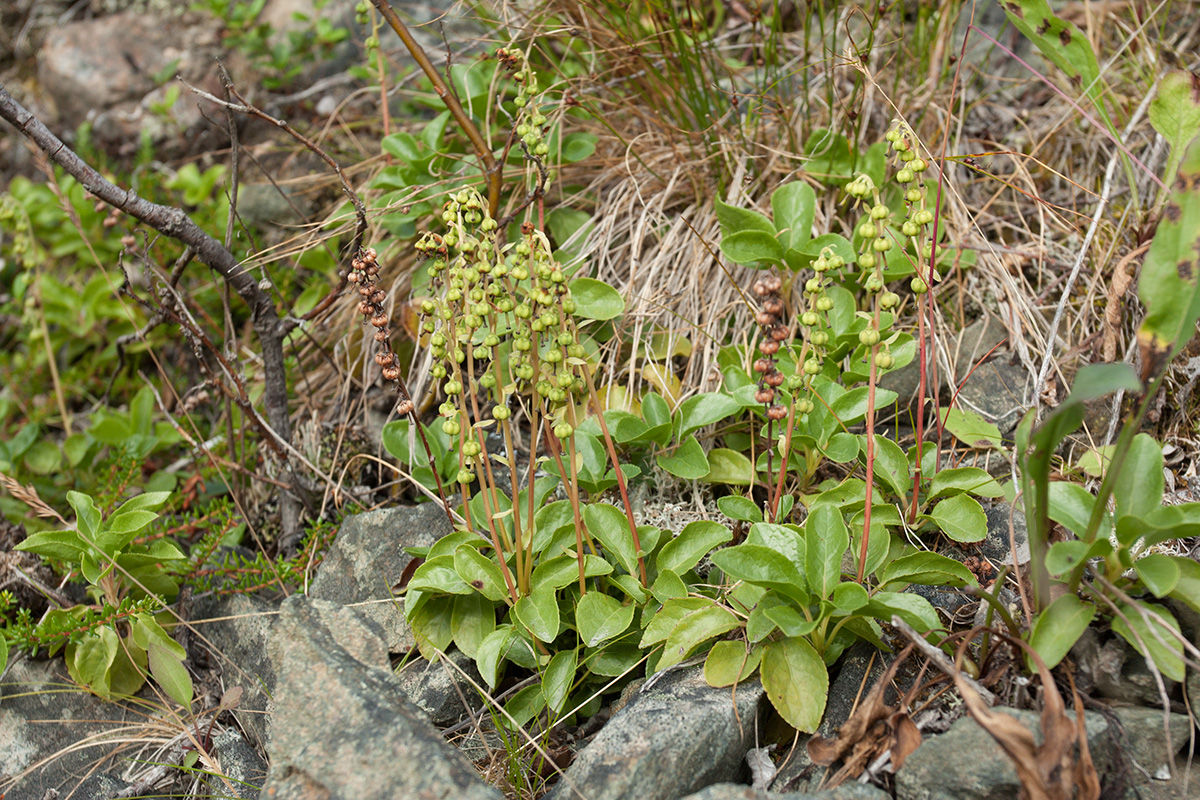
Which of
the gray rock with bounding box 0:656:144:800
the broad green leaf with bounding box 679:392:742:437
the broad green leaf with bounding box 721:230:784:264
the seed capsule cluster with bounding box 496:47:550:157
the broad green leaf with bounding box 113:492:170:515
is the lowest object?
the gray rock with bounding box 0:656:144:800

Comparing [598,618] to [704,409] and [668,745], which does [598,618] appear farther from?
[704,409]

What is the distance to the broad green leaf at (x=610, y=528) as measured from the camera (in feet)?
6.73

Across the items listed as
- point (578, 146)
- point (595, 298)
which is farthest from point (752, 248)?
point (578, 146)

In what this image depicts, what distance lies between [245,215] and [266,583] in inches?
78.3

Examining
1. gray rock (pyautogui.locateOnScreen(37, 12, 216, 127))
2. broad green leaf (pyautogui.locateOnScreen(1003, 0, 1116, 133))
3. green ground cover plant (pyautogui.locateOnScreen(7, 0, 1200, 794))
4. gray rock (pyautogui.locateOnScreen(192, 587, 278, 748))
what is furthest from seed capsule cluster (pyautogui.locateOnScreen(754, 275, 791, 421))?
gray rock (pyautogui.locateOnScreen(37, 12, 216, 127))

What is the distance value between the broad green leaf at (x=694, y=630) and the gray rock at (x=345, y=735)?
0.48 m

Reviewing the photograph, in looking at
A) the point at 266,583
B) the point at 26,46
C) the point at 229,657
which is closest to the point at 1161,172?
the point at 266,583

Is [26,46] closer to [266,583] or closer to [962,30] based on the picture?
[266,583]

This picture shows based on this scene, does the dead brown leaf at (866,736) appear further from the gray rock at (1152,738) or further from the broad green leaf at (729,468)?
the broad green leaf at (729,468)

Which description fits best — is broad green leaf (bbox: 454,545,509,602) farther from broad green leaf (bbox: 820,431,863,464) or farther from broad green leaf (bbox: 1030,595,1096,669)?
broad green leaf (bbox: 1030,595,1096,669)

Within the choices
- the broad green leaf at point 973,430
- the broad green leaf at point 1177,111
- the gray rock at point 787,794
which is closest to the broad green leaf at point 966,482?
the broad green leaf at point 973,430

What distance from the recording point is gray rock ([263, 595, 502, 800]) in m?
1.59

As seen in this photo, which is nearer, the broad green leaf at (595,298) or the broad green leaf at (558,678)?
the broad green leaf at (558,678)

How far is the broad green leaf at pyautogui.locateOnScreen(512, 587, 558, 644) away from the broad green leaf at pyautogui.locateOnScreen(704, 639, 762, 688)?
0.35m
